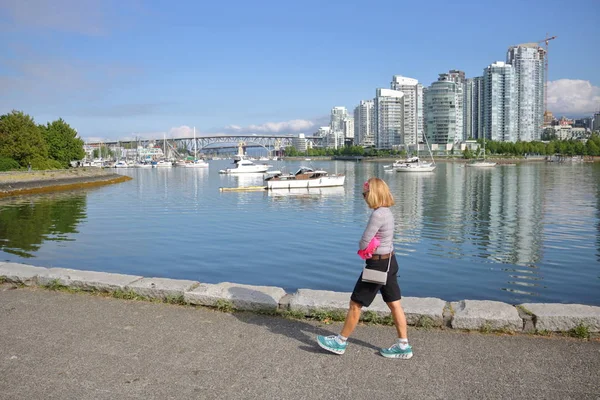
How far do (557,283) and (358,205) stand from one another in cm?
2670

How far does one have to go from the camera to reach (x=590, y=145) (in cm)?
19238

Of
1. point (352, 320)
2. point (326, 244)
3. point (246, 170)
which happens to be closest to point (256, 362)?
point (352, 320)

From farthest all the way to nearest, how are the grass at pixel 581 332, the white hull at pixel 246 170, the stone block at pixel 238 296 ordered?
the white hull at pixel 246 170, the stone block at pixel 238 296, the grass at pixel 581 332

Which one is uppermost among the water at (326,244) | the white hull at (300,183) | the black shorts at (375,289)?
the black shorts at (375,289)

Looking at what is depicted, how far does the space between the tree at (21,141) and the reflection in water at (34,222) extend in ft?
84.3

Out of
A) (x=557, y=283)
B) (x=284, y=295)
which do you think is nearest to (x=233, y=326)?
(x=284, y=295)

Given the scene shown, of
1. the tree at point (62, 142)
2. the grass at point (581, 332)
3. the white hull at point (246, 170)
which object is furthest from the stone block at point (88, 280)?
the white hull at point (246, 170)

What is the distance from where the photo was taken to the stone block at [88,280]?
885cm

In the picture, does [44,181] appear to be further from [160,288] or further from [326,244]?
[160,288]

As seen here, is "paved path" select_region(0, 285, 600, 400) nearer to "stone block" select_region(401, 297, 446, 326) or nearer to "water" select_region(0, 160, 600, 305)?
"stone block" select_region(401, 297, 446, 326)

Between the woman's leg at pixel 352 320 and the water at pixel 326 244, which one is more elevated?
the woman's leg at pixel 352 320

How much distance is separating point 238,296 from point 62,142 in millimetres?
94033

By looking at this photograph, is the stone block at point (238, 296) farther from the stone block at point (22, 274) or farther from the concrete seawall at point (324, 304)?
the stone block at point (22, 274)

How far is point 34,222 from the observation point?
3138 centimetres
